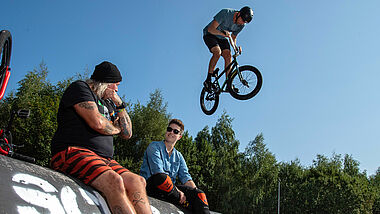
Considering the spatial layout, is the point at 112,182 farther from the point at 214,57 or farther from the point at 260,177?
the point at 260,177

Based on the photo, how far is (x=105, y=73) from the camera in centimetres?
329

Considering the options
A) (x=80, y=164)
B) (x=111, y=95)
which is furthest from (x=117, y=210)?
(x=111, y=95)

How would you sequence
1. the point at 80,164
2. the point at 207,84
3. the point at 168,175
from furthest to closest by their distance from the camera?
the point at 207,84
the point at 168,175
the point at 80,164

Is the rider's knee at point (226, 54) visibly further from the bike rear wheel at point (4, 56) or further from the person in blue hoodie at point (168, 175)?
the bike rear wheel at point (4, 56)

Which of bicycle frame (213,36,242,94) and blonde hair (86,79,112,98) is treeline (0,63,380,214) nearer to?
bicycle frame (213,36,242,94)

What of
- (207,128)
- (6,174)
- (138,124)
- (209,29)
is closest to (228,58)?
(209,29)

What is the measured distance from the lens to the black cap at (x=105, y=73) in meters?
3.29

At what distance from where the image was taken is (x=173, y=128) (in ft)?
15.1

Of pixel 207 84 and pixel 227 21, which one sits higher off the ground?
pixel 227 21

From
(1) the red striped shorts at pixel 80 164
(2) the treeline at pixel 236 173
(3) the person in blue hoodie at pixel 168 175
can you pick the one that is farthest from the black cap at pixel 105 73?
(2) the treeline at pixel 236 173

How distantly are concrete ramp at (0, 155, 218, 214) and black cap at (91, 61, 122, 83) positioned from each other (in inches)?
40.3

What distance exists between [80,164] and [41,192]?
52cm

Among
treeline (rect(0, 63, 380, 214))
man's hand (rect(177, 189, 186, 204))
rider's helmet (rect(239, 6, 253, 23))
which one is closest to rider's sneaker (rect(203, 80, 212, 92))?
rider's helmet (rect(239, 6, 253, 23))

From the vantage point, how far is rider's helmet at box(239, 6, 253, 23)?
678 centimetres
